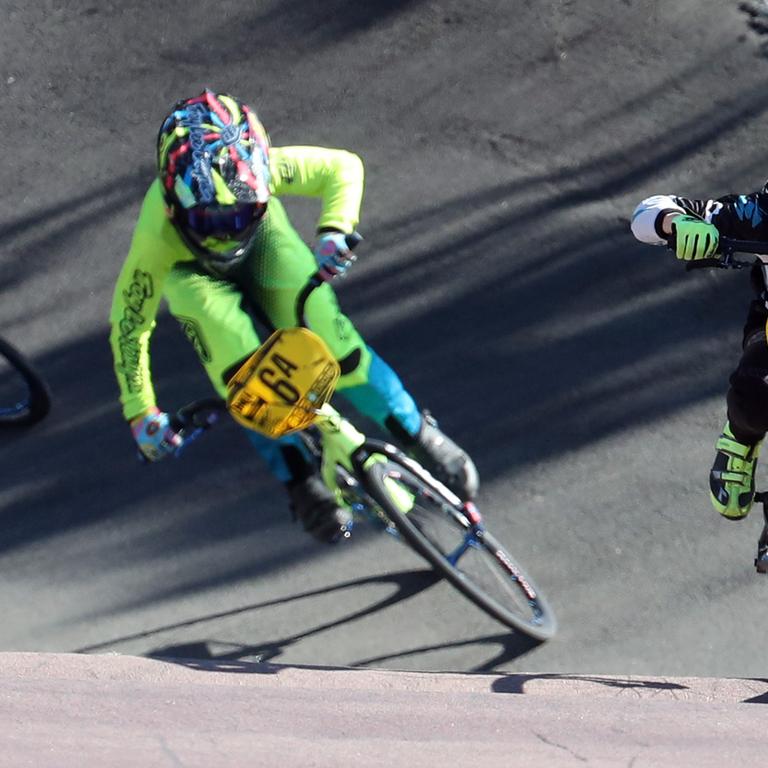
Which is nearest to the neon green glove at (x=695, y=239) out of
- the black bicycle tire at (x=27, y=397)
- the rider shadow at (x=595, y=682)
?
the rider shadow at (x=595, y=682)

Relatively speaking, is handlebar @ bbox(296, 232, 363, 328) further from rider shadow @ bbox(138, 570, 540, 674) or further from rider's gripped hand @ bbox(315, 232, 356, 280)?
rider shadow @ bbox(138, 570, 540, 674)

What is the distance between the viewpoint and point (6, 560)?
5301mm

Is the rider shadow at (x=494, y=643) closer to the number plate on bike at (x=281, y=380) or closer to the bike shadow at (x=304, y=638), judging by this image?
the bike shadow at (x=304, y=638)

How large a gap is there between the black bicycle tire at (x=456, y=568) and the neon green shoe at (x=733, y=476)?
1022mm

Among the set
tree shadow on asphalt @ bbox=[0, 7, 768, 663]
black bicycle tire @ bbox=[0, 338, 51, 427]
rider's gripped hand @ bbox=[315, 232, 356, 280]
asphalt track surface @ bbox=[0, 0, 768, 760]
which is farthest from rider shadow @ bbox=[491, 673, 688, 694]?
black bicycle tire @ bbox=[0, 338, 51, 427]

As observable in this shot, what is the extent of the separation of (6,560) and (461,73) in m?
3.54

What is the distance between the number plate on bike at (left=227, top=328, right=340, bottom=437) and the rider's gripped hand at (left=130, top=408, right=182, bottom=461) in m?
0.34

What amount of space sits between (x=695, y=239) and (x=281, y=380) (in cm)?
136

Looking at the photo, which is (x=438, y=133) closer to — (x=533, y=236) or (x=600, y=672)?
(x=533, y=236)

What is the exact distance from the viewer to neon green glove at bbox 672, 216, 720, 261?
326 centimetres

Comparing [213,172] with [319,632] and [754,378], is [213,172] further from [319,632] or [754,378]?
[319,632]

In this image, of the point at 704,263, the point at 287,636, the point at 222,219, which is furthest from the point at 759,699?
the point at 222,219

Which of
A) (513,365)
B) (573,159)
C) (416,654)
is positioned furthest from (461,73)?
(416,654)

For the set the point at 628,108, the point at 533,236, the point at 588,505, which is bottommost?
the point at 588,505
